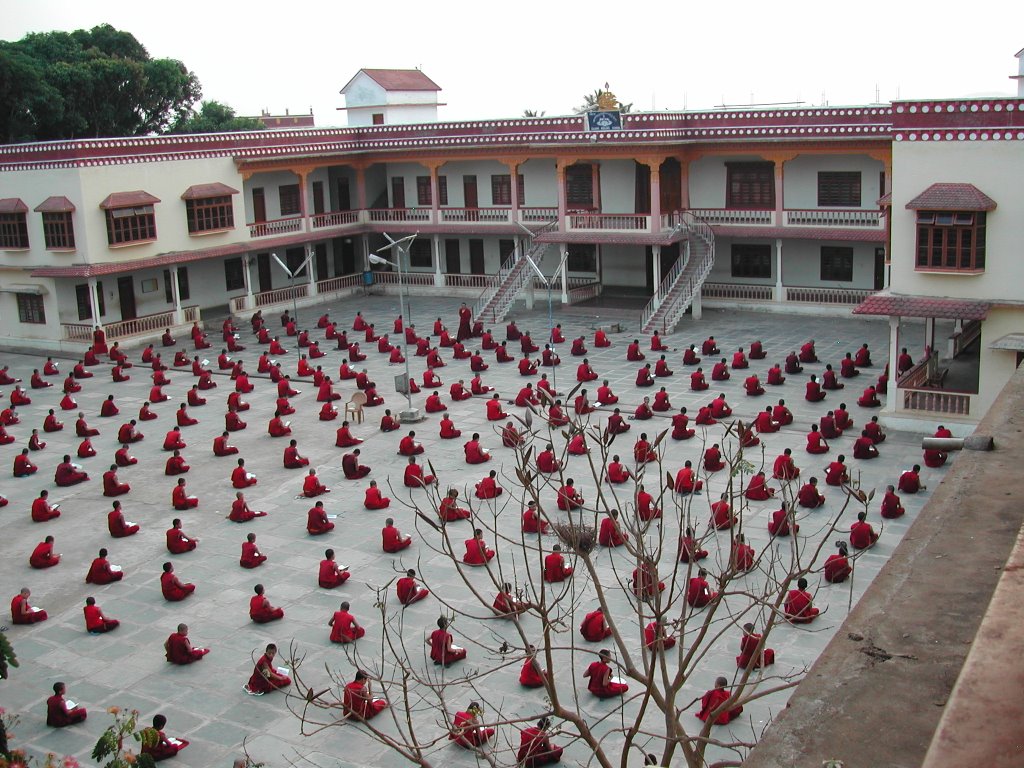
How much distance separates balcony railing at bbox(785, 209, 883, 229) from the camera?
115ft

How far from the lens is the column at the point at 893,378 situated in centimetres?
2378

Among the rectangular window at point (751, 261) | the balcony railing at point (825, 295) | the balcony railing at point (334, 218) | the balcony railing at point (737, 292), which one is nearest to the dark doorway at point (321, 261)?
the balcony railing at point (334, 218)

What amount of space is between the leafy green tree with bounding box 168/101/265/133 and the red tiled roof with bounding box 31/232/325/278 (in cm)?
2905

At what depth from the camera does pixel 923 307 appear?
23.4 metres

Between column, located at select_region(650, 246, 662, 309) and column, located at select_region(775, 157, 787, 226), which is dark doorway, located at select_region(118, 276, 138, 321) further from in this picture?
column, located at select_region(775, 157, 787, 226)

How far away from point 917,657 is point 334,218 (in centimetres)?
3960

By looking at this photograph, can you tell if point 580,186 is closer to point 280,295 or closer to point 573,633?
point 280,295

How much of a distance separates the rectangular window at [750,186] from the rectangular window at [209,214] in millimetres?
17077

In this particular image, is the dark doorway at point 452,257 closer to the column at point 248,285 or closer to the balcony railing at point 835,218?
the column at point 248,285

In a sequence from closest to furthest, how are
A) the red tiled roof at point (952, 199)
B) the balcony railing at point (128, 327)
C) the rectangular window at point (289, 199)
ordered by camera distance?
1. the red tiled roof at point (952, 199)
2. the balcony railing at point (128, 327)
3. the rectangular window at point (289, 199)

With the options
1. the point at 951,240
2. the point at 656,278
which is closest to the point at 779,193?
the point at 656,278

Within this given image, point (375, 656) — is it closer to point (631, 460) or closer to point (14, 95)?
point (631, 460)

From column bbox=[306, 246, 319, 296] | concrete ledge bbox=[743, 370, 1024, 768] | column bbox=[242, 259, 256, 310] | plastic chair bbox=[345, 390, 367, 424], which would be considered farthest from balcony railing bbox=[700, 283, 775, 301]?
concrete ledge bbox=[743, 370, 1024, 768]

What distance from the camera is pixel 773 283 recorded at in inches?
1481
